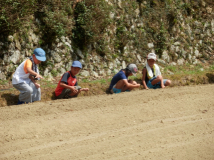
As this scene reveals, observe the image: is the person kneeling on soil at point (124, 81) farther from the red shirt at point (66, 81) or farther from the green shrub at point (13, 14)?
the green shrub at point (13, 14)

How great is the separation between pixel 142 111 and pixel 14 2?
489 cm

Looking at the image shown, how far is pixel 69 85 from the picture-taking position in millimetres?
6918

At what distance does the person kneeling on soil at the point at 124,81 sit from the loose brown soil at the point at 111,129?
102 centimetres

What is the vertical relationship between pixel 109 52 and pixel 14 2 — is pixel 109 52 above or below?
below

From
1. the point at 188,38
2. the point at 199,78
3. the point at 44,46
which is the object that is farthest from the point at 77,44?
the point at 188,38

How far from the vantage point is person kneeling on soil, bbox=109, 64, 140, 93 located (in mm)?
Answer: 7430

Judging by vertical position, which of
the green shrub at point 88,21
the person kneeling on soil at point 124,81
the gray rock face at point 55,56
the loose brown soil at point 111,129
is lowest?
the loose brown soil at point 111,129

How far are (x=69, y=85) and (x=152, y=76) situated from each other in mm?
2622

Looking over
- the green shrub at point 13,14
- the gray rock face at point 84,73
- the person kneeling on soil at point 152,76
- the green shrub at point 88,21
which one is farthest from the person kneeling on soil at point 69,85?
the green shrub at point 88,21

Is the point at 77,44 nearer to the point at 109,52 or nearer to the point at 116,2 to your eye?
the point at 109,52

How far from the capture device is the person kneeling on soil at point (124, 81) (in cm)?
743

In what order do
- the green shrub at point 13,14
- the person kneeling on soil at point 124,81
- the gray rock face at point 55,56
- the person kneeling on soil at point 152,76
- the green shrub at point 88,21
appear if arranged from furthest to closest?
the green shrub at point 88,21 → the gray rock face at point 55,56 → the person kneeling on soil at point 152,76 → the green shrub at point 13,14 → the person kneeling on soil at point 124,81

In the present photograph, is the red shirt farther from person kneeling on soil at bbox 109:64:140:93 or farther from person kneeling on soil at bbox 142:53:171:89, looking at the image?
person kneeling on soil at bbox 142:53:171:89

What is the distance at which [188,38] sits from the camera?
613 inches
